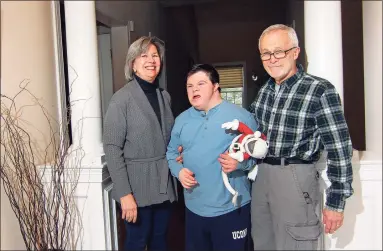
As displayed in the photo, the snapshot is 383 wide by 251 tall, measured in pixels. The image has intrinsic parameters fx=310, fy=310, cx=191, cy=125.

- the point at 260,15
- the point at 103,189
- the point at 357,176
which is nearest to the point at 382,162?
the point at 357,176

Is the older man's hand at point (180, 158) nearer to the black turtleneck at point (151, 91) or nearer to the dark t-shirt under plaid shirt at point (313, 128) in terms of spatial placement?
the black turtleneck at point (151, 91)

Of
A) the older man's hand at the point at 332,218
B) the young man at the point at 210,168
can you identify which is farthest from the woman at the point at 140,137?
the older man's hand at the point at 332,218

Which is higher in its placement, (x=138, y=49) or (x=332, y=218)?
(x=138, y=49)

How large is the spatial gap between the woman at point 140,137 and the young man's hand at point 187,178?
120 mm

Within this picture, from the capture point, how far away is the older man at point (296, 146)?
1027mm

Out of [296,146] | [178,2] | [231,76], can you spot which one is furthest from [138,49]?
[296,146]

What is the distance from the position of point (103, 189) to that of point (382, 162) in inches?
45.4

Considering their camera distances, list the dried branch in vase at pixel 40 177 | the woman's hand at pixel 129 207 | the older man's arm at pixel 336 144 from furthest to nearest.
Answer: the dried branch in vase at pixel 40 177
the woman's hand at pixel 129 207
the older man's arm at pixel 336 144

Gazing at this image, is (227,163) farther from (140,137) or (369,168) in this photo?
(369,168)

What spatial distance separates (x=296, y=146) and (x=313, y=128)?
0.27 feet

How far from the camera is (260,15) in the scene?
4.11 ft

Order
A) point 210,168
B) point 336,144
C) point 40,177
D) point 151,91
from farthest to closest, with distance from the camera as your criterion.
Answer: point 40,177 → point 151,91 → point 210,168 → point 336,144

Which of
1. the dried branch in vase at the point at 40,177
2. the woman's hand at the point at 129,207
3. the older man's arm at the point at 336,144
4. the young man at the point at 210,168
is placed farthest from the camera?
the dried branch in vase at the point at 40,177

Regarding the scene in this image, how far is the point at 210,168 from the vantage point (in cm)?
117
